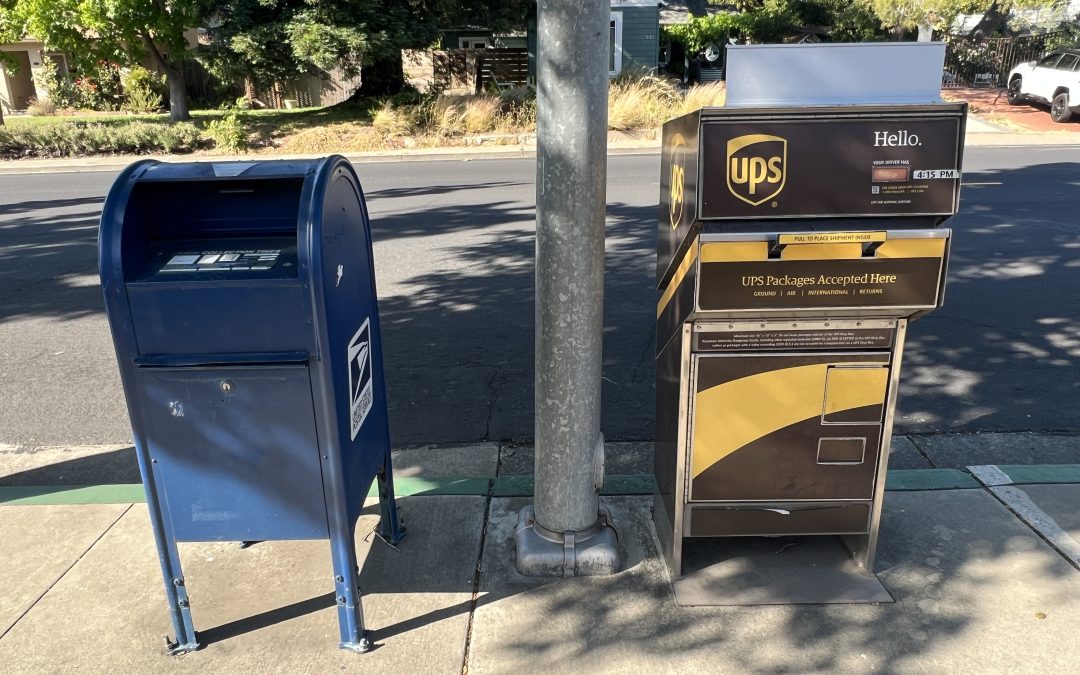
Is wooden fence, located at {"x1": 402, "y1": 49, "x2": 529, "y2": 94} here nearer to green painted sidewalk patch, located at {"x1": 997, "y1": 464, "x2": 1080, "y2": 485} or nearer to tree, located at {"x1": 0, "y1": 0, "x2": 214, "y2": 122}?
tree, located at {"x1": 0, "y1": 0, "x2": 214, "y2": 122}

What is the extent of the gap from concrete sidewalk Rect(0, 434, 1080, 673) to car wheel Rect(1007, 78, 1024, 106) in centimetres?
2041

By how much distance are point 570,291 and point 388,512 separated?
1273 millimetres

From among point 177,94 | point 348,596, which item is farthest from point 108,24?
point 348,596

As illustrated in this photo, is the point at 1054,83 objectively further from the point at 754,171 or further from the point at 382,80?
the point at 754,171

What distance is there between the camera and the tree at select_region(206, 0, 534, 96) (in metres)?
16.2

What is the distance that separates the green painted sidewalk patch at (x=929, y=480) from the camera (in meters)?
3.63

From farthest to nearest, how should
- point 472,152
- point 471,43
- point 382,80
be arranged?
point 471,43 → point 382,80 → point 472,152

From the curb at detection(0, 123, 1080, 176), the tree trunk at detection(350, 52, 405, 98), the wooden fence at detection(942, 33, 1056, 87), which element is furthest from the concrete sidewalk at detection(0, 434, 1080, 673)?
the wooden fence at detection(942, 33, 1056, 87)

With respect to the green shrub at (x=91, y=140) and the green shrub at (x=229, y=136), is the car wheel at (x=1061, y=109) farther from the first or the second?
the green shrub at (x=91, y=140)

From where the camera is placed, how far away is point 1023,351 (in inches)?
206

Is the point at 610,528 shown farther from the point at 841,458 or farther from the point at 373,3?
the point at 373,3

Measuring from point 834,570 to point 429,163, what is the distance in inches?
522

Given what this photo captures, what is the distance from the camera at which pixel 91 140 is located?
686 inches

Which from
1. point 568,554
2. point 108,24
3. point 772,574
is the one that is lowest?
point 772,574
